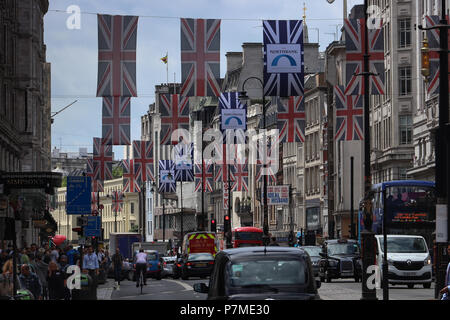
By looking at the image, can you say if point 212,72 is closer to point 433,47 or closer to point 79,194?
point 433,47

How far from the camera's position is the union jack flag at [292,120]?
51.2 m

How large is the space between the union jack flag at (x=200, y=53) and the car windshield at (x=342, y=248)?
29.9 feet

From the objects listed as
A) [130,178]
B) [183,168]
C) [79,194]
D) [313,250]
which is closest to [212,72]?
[79,194]

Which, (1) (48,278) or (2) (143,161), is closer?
(1) (48,278)

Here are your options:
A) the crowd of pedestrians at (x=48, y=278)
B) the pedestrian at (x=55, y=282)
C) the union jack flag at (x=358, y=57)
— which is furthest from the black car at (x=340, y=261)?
the pedestrian at (x=55, y=282)

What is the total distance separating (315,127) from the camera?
352ft

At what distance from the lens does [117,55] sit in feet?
120

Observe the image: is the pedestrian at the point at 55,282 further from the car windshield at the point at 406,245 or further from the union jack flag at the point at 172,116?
the union jack flag at the point at 172,116

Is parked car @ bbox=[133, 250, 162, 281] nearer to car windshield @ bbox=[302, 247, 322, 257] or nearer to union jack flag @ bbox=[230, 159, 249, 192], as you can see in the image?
car windshield @ bbox=[302, 247, 322, 257]

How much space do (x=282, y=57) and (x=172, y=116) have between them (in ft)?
33.8

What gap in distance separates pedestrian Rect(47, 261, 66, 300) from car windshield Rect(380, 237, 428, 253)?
1368cm

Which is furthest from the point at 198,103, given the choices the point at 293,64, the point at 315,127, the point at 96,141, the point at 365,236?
the point at 365,236
